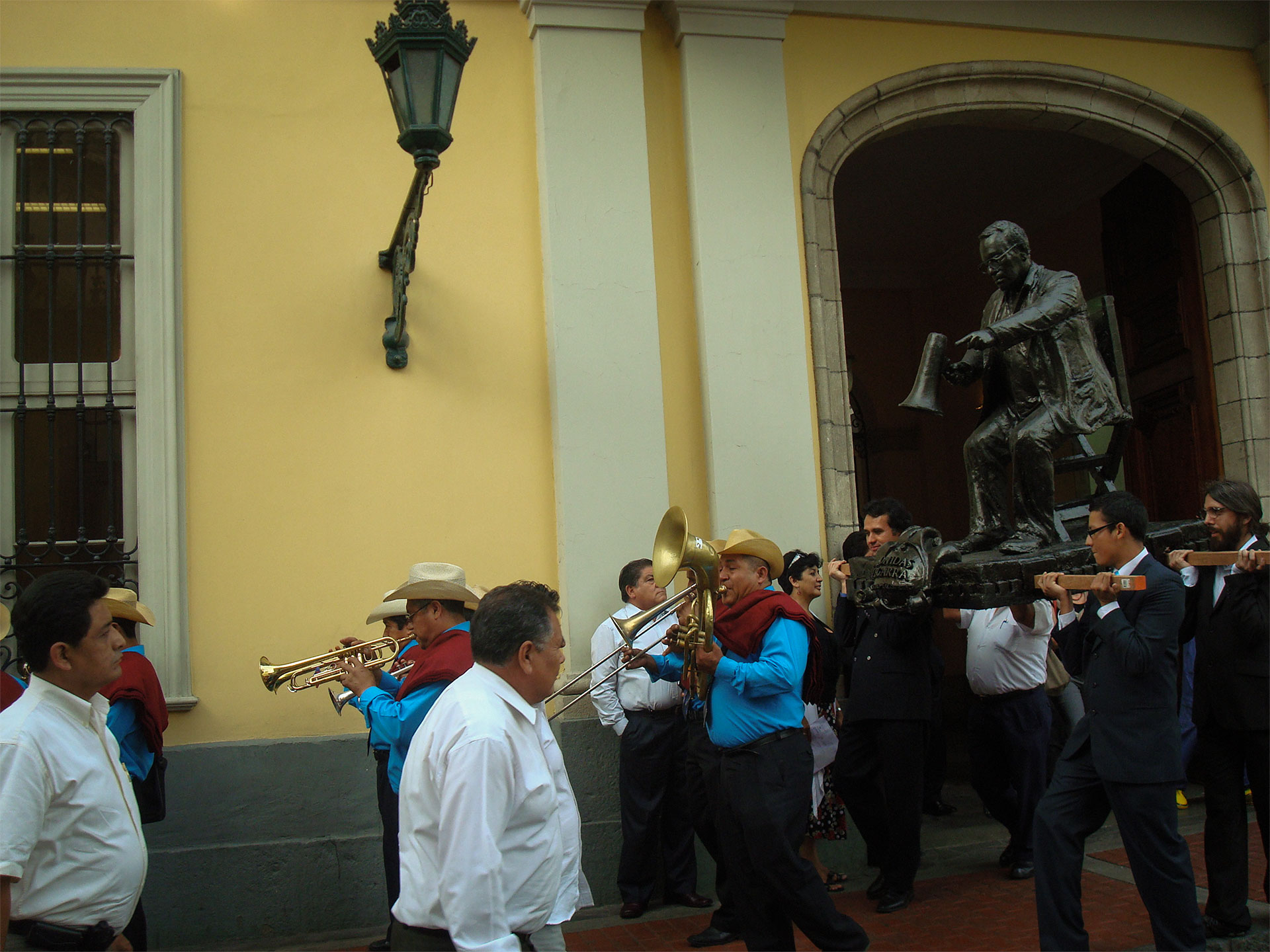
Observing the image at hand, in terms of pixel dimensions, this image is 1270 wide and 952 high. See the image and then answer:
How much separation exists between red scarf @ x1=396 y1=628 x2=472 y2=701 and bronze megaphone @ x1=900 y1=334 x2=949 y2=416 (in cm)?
245

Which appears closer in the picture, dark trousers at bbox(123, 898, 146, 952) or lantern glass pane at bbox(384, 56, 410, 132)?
dark trousers at bbox(123, 898, 146, 952)

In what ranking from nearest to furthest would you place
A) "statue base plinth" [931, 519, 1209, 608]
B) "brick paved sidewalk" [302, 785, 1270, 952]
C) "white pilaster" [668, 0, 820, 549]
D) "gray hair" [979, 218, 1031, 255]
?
1. "statue base plinth" [931, 519, 1209, 608]
2. "brick paved sidewalk" [302, 785, 1270, 952]
3. "gray hair" [979, 218, 1031, 255]
4. "white pilaster" [668, 0, 820, 549]

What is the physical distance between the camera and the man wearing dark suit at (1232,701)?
16.0 feet

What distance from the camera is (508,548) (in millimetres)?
6441

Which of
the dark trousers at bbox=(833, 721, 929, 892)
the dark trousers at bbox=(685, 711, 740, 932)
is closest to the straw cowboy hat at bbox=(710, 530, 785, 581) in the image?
the dark trousers at bbox=(685, 711, 740, 932)

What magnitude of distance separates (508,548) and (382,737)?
6.89 ft

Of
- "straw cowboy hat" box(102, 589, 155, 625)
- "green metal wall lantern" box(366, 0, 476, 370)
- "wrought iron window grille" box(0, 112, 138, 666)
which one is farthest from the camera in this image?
"wrought iron window grille" box(0, 112, 138, 666)

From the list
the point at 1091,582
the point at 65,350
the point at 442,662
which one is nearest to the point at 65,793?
the point at 442,662

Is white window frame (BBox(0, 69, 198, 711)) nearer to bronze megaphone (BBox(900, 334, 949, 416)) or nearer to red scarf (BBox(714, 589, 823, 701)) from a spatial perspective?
red scarf (BBox(714, 589, 823, 701))

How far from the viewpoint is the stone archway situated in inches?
281

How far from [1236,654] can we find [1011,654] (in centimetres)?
124

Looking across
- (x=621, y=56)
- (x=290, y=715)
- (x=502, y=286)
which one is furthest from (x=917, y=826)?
(x=621, y=56)

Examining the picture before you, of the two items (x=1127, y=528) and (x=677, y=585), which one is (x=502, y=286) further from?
(x=1127, y=528)

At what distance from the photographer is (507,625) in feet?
9.50
